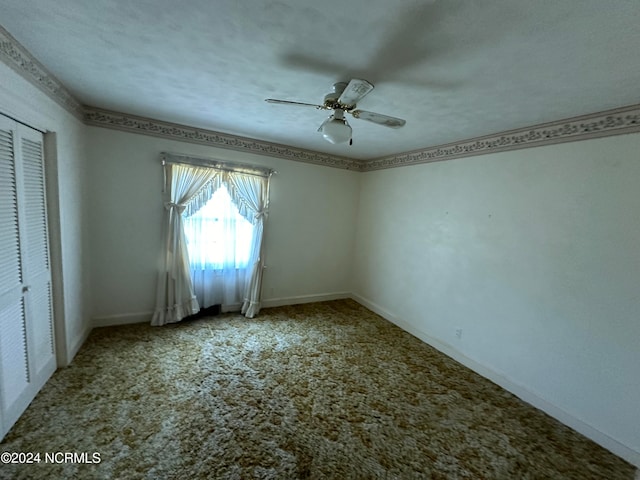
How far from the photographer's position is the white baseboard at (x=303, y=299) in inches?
158

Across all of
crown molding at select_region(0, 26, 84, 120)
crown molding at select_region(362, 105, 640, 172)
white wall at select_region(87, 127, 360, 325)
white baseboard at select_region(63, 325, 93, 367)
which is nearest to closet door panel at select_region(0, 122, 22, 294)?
crown molding at select_region(0, 26, 84, 120)

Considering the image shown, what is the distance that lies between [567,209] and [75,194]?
14.3 feet

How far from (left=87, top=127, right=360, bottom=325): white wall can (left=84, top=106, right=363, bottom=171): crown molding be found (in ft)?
0.22

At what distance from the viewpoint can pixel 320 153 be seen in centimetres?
396

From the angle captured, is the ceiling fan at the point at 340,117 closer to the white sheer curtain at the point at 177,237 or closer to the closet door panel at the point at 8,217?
the closet door panel at the point at 8,217

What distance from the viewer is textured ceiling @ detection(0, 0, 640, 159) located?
1.11 meters

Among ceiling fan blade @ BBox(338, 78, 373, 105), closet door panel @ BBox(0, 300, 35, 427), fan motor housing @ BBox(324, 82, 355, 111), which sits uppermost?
fan motor housing @ BBox(324, 82, 355, 111)

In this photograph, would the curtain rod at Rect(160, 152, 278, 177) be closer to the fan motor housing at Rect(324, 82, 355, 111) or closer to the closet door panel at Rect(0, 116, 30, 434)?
the closet door panel at Rect(0, 116, 30, 434)

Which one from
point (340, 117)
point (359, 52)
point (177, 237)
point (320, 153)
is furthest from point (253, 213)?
point (359, 52)

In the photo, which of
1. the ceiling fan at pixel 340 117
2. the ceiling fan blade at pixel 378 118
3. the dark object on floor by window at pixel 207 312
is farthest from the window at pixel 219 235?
the ceiling fan blade at pixel 378 118

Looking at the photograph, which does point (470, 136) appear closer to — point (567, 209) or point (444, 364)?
point (567, 209)

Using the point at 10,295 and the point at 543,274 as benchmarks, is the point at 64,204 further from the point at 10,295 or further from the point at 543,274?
the point at 543,274

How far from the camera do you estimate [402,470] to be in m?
1.66

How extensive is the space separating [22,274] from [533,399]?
4154 millimetres
